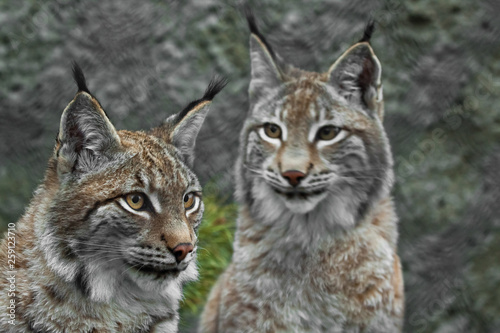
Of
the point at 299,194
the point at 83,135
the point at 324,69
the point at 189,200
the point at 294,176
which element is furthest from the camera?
the point at 324,69

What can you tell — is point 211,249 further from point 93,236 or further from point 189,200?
point 93,236

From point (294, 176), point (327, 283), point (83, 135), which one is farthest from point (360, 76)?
point (83, 135)

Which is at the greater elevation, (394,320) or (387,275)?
(387,275)

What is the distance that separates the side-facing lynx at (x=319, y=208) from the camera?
147 inches

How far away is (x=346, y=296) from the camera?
3.78 metres

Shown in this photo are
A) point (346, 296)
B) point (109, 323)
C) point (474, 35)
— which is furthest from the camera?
point (474, 35)

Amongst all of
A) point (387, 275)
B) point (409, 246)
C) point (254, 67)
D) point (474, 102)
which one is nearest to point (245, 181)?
point (254, 67)

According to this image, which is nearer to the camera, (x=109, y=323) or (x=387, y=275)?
(x=109, y=323)

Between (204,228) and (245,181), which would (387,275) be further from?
(204,228)

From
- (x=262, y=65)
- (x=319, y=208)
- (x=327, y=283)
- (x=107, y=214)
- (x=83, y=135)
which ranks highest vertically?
(x=262, y=65)

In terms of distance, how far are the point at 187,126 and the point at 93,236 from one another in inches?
30.1

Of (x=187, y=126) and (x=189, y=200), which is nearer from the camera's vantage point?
(x=189, y=200)

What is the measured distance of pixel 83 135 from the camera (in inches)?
112

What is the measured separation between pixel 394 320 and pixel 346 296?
0.32m
